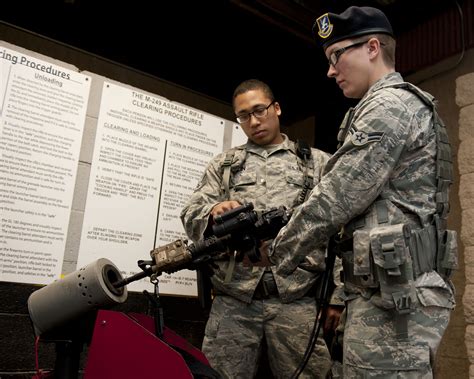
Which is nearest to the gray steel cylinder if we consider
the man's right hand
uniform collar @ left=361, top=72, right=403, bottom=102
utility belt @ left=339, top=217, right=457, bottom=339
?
the man's right hand

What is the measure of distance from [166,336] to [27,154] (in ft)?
4.04

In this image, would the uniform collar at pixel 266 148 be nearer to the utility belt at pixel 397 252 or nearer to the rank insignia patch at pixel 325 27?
the rank insignia patch at pixel 325 27

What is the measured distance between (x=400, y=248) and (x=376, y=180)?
0.18 meters

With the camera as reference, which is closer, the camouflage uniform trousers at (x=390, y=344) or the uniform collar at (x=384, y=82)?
the camouflage uniform trousers at (x=390, y=344)

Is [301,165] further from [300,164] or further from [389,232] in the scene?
[389,232]

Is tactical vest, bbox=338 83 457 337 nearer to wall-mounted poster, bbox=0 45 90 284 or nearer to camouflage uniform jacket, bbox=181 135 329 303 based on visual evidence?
camouflage uniform jacket, bbox=181 135 329 303

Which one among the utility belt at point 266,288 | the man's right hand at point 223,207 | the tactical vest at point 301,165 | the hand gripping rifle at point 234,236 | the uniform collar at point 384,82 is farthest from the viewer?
the tactical vest at point 301,165

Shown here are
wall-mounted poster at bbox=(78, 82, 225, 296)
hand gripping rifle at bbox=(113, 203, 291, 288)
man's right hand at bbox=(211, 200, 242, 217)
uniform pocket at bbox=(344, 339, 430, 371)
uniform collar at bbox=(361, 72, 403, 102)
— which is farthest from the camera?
wall-mounted poster at bbox=(78, 82, 225, 296)

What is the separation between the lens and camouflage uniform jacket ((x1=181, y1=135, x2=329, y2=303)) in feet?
6.10

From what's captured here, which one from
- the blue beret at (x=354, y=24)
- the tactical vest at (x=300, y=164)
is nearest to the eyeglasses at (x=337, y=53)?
the blue beret at (x=354, y=24)

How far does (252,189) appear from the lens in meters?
2.04

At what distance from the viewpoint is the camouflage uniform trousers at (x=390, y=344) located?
1.12 metres

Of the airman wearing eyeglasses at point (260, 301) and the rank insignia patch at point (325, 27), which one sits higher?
the rank insignia patch at point (325, 27)

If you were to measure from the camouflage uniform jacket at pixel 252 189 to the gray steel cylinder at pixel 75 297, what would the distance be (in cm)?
54
